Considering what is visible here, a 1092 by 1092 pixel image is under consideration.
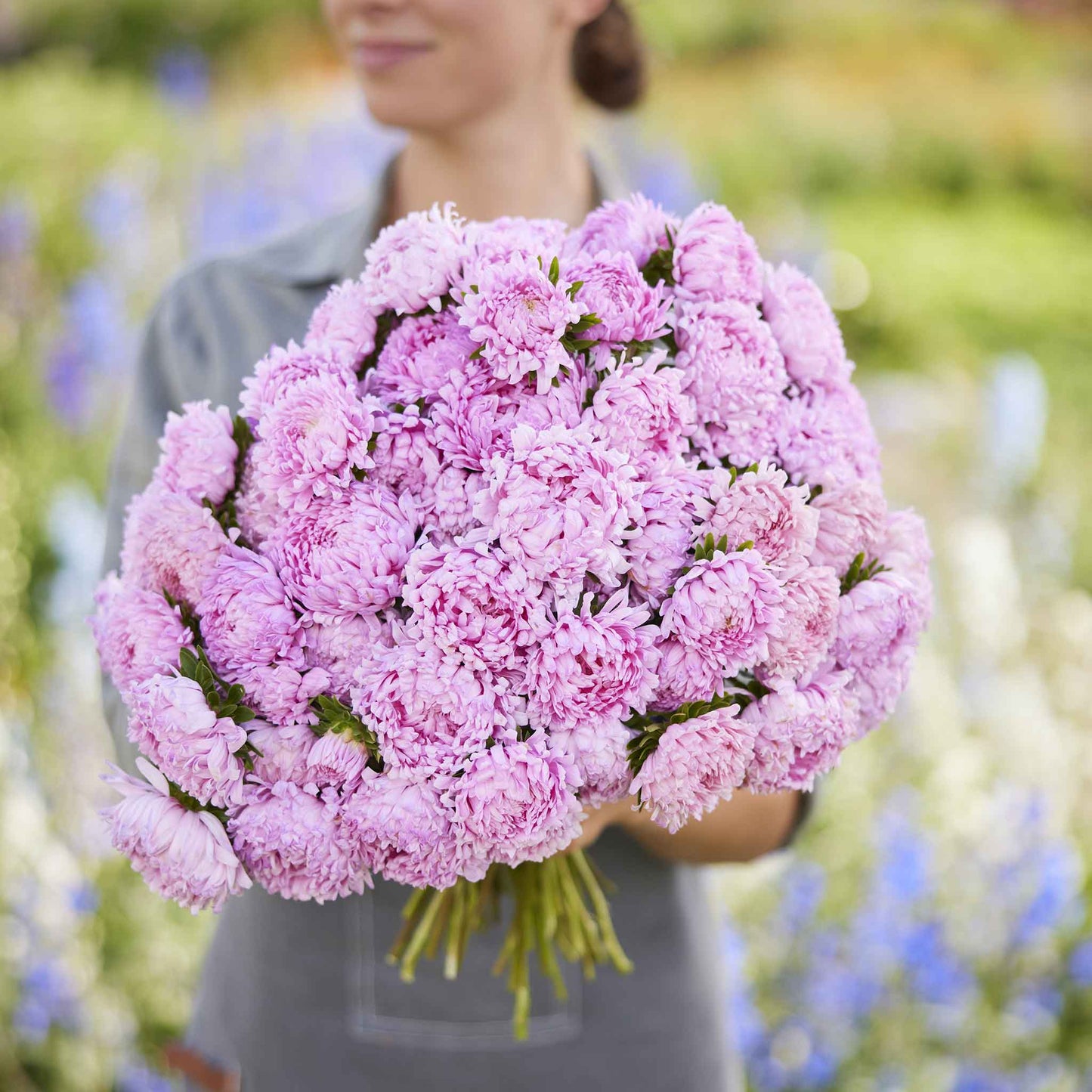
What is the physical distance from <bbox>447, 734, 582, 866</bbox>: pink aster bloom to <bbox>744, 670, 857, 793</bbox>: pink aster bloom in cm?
17

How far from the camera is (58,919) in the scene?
2.34m

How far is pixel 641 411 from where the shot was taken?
0.94 m

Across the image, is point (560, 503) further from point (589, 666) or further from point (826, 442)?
point (826, 442)

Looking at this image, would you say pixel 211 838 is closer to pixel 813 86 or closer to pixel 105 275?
pixel 105 275

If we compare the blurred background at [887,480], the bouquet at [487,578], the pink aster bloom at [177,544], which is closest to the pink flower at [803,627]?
the bouquet at [487,578]

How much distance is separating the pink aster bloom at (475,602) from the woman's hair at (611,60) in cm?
110

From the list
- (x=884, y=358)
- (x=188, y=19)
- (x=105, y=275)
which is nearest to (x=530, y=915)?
(x=105, y=275)

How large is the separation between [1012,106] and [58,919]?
8.04 m

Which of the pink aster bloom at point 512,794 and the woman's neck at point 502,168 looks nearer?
the pink aster bloom at point 512,794

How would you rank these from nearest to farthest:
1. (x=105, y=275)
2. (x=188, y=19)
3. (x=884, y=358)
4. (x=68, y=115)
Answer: (x=105, y=275) → (x=68, y=115) → (x=884, y=358) → (x=188, y=19)

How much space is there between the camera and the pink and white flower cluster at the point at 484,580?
91 centimetres

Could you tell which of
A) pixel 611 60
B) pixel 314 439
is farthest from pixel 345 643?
pixel 611 60

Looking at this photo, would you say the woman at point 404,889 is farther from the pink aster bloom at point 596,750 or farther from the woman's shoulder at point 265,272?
the pink aster bloom at point 596,750

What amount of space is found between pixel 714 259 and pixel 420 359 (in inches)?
10.3
